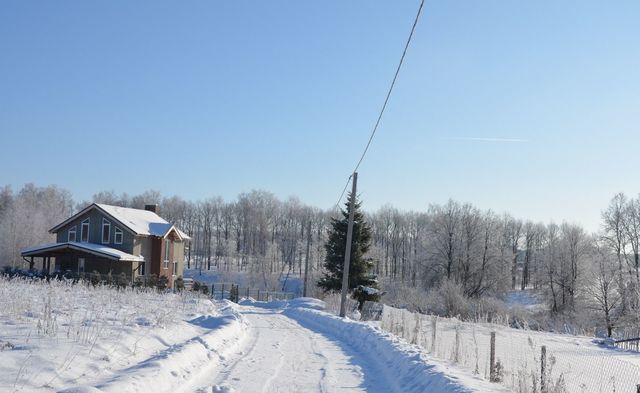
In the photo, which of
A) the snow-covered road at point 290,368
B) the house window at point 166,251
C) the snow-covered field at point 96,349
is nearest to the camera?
the snow-covered field at point 96,349

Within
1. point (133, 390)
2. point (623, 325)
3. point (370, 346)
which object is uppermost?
point (133, 390)

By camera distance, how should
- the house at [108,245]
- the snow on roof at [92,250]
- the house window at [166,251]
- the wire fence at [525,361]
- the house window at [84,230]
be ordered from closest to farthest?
the wire fence at [525,361] → the snow on roof at [92,250] → the house at [108,245] → the house window at [84,230] → the house window at [166,251]

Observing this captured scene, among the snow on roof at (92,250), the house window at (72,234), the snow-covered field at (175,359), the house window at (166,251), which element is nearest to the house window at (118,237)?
the snow on roof at (92,250)

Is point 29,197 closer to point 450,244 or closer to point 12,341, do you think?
point 450,244

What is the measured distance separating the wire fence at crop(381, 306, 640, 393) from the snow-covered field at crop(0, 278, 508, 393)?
34.8 inches

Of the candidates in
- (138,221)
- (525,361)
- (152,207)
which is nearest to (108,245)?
(138,221)

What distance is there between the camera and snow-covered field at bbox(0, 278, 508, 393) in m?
7.04

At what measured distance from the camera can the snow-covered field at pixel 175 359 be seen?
704cm

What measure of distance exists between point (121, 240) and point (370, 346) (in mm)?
31623

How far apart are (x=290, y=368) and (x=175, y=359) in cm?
250

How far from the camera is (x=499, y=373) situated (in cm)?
1052

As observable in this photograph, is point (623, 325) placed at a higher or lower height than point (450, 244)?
lower

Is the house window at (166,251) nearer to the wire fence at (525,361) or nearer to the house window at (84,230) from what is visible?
the house window at (84,230)

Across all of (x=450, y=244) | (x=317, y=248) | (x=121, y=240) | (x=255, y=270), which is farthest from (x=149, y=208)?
(x=317, y=248)
